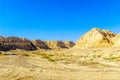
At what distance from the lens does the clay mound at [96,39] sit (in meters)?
148

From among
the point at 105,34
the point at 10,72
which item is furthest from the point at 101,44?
the point at 10,72

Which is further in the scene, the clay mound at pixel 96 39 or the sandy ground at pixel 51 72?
the clay mound at pixel 96 39

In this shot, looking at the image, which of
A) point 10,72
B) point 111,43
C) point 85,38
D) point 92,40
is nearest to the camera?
point 10,72

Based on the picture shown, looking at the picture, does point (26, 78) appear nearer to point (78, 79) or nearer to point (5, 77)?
point (5, 77)

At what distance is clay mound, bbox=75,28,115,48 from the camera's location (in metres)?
148

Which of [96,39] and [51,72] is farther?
[96,39]

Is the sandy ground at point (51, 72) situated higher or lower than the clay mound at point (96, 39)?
lower

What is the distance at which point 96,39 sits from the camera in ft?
513

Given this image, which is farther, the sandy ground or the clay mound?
the clay mound

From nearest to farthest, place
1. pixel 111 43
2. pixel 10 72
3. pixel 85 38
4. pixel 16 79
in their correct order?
pixel 16 79 → pixel 10 72 → pixel 111 43 → pixel 85 38

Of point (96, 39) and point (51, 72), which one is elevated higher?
point (96, 39)

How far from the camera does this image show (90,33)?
168625 millimetres

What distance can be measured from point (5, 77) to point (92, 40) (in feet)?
475

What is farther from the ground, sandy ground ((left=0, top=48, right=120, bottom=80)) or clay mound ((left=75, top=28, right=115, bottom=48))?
clay mound ((left=75, top=28, right=115, bottom=48))
